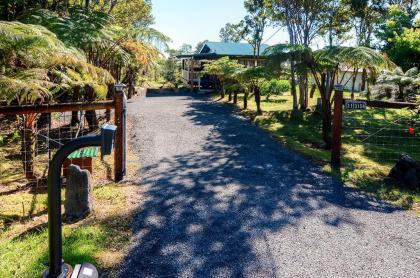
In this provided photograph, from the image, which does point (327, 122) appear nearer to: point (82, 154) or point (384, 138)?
point (384, 138)

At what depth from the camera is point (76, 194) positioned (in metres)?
4.53

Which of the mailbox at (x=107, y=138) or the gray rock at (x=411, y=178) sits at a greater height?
the mailbox at (x=107, y=138)

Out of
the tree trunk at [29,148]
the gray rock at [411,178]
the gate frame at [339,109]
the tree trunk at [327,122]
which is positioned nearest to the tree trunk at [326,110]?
the tree trunk at [327,122]

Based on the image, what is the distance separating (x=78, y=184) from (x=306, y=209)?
10.1ft

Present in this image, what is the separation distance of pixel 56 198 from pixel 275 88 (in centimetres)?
2068

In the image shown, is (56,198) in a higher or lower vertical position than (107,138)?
lower

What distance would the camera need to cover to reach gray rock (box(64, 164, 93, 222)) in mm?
4516

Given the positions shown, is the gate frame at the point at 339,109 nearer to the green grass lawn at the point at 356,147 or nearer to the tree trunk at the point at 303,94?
the green grass lawn at the point at 356,147

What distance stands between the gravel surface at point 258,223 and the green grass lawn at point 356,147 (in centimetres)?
45

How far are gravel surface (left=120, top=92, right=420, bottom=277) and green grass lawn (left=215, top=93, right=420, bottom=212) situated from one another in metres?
0.45

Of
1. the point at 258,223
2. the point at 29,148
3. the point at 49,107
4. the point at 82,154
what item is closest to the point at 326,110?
the point at 258,223

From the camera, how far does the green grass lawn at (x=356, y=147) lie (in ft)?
20.0

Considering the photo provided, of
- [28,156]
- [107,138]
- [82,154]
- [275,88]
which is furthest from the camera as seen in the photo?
[275,88]

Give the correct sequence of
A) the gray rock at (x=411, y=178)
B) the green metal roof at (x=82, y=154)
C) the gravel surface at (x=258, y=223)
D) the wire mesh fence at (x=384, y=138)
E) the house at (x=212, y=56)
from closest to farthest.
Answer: the gravel surface at (x=258, y=223), the green metal roof at (x=82, y=154), the gray rock at (x=411, y=178), the wire mesh fence at (x=384, y=138), the house at (x=212, y=56)
